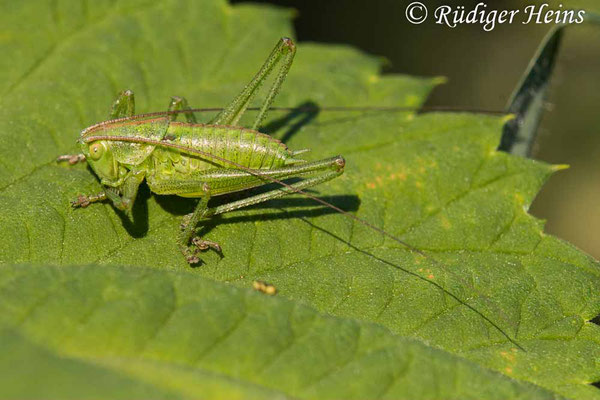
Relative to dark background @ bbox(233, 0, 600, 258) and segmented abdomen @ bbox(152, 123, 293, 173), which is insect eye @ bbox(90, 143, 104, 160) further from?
dark background @ bbox(233, 0, 600, 258)

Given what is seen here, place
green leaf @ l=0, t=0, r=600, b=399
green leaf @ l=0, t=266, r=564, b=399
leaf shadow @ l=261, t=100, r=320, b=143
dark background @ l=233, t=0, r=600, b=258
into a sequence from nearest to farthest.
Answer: green leaf @ l=0, t=266, r=564, b=399
green leaf @ l=0, t=0, r=600, b=399
leaf shadow @ l=261, t=100, r=320, b=143
dark background @ l=233, t=0, r=600, b=258

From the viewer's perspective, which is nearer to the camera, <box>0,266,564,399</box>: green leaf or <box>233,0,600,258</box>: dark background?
<box>0,266,564,399</box>: green leaf

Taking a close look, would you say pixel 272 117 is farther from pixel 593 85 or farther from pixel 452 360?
pixel 593 85

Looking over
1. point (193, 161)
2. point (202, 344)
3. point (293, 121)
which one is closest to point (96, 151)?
point (193, 161)

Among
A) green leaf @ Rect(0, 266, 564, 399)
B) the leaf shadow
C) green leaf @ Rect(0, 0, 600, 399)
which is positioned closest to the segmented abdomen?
green leaf @ Rect(0, 0, 600, 399)

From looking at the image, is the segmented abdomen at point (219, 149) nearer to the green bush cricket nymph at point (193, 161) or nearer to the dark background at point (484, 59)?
the green bush cricket nymph at point (193, 161)

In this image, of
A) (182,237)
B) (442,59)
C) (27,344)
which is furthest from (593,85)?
(27,344)

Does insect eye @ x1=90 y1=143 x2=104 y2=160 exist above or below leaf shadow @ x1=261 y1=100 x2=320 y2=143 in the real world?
below
